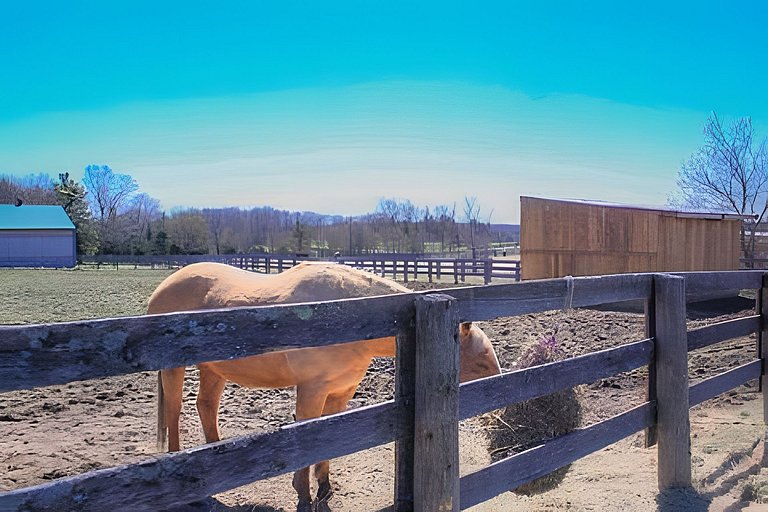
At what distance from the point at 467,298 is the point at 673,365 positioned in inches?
73.8

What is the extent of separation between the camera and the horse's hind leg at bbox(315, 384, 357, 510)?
4066 millimetres

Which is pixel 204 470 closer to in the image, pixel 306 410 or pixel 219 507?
pixel 306 410

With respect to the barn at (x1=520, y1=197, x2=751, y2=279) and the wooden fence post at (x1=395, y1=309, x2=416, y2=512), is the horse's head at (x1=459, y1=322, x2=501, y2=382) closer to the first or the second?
the wooden fence post at (x1=395, y1=309, x2=416, y2=512)

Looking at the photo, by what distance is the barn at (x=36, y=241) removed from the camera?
45.3 m

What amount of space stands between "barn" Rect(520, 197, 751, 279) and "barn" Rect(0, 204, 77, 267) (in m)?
40.1

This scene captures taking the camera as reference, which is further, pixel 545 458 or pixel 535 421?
pixel 535 421

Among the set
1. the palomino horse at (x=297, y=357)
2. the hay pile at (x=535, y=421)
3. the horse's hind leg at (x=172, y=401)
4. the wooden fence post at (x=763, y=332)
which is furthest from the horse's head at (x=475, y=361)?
the wooden fence post at (x=763, y=332)

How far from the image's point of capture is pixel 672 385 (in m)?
3.62

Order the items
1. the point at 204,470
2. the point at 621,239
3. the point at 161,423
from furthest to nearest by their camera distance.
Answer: the point at 621,239
the point at 161,423
the point at 204,470

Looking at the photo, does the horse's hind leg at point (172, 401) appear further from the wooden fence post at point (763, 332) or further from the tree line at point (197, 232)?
the tree line at point (197, 232)

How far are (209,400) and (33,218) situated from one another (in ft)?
171

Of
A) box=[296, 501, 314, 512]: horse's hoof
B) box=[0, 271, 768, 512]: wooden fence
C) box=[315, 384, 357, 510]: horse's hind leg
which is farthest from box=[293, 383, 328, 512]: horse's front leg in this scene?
box=[0, 271, 768, 512]: wooden fence

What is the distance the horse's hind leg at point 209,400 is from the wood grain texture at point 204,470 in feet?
9.31

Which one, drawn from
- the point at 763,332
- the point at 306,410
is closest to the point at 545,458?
the point at 306,410
